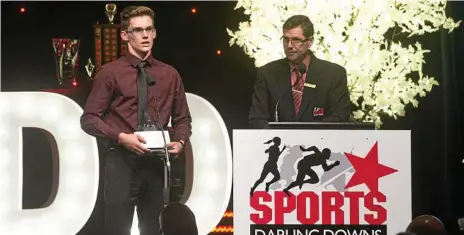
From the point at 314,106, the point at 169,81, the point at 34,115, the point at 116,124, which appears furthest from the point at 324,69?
the point at 34,115

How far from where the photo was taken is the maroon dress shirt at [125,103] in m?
5.10

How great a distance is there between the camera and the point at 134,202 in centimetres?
494

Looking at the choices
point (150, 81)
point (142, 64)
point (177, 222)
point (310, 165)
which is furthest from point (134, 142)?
point (177, 222)

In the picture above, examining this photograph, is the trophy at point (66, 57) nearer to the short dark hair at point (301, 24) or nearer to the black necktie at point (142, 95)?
the black necktie at point (142, 95)

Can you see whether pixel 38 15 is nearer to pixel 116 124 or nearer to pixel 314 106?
pixel 116 124

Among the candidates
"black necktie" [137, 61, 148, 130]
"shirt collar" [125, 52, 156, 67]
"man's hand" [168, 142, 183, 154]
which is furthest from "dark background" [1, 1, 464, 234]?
"man's hand" [168, 142, 183, 154]

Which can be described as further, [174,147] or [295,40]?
[295,40]

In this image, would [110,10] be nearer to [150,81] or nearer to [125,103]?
[125,103]

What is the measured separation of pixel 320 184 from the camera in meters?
4.37

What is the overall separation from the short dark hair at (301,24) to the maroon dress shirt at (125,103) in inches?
48.0

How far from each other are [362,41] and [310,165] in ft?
8.36

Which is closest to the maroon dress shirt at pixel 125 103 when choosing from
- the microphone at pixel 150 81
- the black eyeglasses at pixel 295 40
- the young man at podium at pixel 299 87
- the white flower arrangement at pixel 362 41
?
the microphone at pixel 150 81

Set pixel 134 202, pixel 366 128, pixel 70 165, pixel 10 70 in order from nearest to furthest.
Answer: pixel 366 128 → pixel 134 202 → pixel 70 165 → pixel 10 70

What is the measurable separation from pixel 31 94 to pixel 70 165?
1.83 ft
